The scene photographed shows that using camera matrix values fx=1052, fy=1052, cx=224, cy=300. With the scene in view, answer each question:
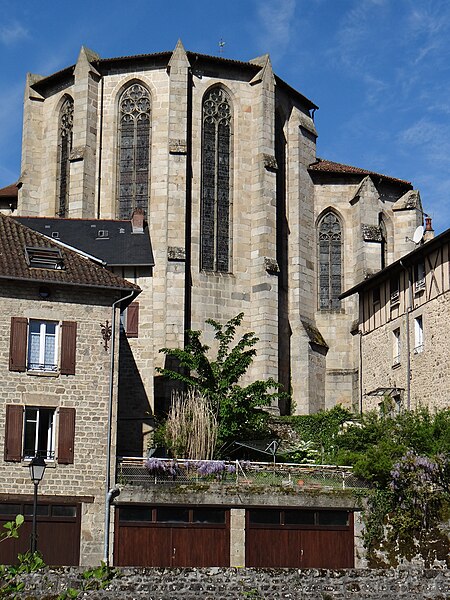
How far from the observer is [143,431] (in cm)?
3131

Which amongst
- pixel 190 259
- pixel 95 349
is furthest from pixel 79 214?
pixel 95 349

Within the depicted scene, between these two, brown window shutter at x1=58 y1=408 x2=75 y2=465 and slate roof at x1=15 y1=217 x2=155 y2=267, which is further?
slate roof at x1=15 y1=217 x2=155 y2=267

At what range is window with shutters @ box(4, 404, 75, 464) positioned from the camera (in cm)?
2416

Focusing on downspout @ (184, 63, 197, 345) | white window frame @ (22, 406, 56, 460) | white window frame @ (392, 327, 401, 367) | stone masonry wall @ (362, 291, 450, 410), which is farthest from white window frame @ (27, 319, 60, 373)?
downspout @ (184, 63, 197, 345)

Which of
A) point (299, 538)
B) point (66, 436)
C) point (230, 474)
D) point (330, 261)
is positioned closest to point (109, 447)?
point (66, 436)

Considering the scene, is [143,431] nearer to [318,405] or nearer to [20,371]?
[20,371]

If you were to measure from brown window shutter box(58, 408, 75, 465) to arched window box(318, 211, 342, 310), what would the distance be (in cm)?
2059

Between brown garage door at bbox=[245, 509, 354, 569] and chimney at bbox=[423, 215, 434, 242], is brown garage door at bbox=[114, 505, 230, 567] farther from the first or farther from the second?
chimney at bbox=[423, 215, 434, 242]

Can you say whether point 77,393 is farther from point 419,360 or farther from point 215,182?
point 215,182

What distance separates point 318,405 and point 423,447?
14.1 metres

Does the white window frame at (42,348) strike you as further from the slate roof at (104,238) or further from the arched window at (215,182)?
the arched window at (215,182)

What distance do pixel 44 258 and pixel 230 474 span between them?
6.98 m

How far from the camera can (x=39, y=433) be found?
24719 mm

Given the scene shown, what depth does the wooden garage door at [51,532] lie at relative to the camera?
77.4ft
